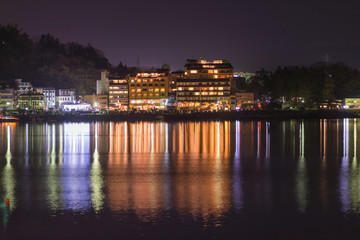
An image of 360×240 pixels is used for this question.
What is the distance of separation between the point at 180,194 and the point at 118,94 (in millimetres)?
61860

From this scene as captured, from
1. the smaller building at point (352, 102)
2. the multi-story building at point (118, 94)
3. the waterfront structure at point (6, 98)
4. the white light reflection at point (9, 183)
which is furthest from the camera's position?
the smaller building at point (352, 102)

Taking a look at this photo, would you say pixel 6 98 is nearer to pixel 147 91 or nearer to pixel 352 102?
pixel 147 91

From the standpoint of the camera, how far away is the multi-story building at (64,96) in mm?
74750

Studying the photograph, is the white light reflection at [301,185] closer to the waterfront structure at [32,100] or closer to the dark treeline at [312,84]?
the dark treeline at [312,84]

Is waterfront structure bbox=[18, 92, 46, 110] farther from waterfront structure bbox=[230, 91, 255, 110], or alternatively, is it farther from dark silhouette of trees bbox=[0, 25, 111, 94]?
waterfront structure bbox=[230, 91, 255, 110]

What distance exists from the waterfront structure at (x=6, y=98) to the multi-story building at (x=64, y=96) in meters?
6.70

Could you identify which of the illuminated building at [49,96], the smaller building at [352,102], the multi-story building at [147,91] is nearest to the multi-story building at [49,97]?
the illuminated building at [49,96]

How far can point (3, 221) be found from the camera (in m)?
12.3

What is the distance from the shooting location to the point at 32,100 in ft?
237

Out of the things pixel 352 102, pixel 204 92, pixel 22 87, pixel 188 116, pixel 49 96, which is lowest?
pixel 188 116

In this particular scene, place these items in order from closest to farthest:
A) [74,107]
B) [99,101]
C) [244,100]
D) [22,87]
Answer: [22,87], [74,107], [99,101], [244,100]

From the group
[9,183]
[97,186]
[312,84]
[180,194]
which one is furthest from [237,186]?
[312,84]

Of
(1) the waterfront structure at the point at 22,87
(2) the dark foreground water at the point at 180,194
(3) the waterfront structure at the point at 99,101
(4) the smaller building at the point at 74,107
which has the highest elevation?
(1) the waterfront structure at the point at 22,87

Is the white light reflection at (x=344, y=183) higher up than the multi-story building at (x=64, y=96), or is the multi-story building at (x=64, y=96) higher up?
the multi-story building at (x=64, y=96)
